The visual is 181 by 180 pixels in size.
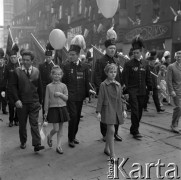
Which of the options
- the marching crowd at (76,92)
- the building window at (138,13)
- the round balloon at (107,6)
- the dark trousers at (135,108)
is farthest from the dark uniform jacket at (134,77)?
the building window at (138,13)

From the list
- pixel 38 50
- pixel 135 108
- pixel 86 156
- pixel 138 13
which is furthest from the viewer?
pixel 138 13

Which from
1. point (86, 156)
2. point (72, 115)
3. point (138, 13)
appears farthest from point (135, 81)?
point (138, 13)

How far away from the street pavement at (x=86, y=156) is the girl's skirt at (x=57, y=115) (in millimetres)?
607

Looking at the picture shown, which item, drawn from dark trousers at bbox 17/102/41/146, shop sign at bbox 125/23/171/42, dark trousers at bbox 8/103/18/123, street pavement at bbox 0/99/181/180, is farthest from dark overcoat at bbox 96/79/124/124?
shop sign at bbox 125/23/171/42

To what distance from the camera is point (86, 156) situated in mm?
4930

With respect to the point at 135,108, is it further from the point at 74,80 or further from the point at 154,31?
the point at 154,31

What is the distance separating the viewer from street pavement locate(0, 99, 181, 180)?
13.7ft

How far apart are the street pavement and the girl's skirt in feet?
1.99

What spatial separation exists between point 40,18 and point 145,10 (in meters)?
30.1

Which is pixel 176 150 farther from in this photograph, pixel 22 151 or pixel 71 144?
pixel 22 151

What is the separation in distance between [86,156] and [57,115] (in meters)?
0.90

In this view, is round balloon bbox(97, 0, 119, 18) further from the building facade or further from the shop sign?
the shop sign

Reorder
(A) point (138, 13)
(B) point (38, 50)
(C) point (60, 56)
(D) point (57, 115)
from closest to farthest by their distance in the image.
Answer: (D) point (57, 115)
(B) point (38, 50)
(C) point (60, 56)
(A) point (138, 13)

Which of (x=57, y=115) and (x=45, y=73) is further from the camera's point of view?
(x=45, y=73)
